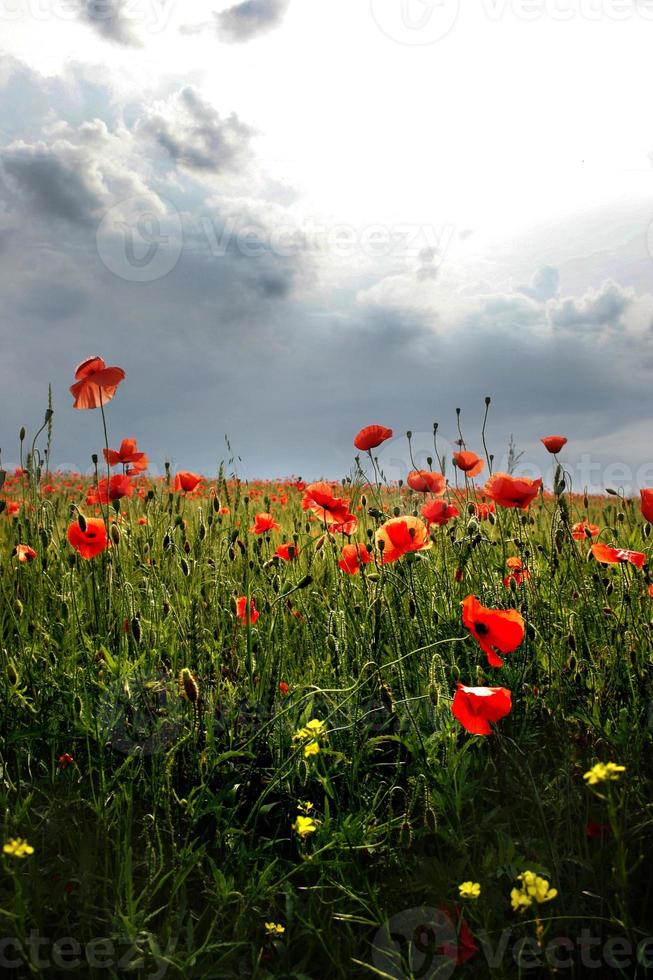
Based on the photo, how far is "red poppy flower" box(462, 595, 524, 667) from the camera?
74.4 inches

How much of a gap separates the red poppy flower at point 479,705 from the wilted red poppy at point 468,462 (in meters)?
1.88

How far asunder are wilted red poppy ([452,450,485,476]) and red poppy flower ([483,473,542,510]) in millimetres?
795

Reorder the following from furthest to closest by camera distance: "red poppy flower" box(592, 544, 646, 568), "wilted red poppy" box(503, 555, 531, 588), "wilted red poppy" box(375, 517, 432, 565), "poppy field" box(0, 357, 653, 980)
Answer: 1. "wilted red poppy" box(503, 555, 531, 588)
2. "red poppy flower" box(592, 544, 646, 568)
3. "wilted red poppy" box(375, 517, 432, 565)
4. "poppy field" box(0, 357, 653, 980)

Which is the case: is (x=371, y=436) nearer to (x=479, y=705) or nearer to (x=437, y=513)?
(x=437, y=513)

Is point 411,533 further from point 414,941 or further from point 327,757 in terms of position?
point 414,941

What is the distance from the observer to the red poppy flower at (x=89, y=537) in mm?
2691

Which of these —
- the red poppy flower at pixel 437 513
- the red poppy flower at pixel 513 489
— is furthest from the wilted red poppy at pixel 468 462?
the red poppy flower at pixel 513 489

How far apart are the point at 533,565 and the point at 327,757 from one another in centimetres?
157

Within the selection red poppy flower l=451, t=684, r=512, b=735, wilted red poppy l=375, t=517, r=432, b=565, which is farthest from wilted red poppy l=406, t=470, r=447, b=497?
red poppy flower l=451, t=684, r=512, b=735

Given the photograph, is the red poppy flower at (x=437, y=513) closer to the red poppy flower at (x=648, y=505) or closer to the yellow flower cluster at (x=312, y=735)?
the red poppy flower at (x=648, y=505)

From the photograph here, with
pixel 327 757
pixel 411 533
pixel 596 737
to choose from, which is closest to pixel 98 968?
pixel 327 757

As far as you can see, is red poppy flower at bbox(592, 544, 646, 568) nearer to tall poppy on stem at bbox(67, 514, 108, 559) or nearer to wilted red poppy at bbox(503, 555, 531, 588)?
wilted red poppy at bbox(503, 555, 531, 588)

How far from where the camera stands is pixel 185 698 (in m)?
2.32

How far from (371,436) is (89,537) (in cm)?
136
